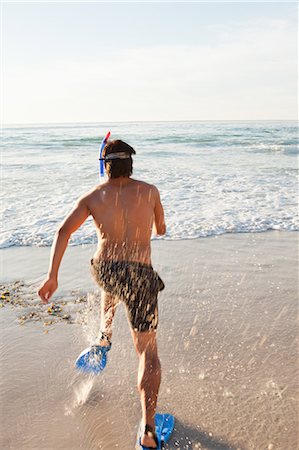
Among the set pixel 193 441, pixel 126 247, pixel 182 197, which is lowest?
pixel 193 441

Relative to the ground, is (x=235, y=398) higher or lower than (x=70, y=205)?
lower

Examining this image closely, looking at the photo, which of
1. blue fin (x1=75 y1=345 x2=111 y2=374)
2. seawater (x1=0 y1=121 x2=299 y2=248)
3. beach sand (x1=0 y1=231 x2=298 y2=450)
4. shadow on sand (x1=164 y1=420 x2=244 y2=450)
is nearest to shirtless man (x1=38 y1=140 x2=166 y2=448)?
shadow on sand (x1=164 y1=420 x2=244 y2=450)

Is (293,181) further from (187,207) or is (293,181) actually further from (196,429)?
(196,429)

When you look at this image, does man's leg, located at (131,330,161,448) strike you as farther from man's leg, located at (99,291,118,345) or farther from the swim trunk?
man's leg, located at (99,291,118,345)

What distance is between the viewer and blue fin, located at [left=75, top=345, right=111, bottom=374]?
324 cm

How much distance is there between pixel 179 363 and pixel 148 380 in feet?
3.46

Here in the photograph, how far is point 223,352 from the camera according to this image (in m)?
3.59

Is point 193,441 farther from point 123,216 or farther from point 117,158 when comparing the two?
point 117,158

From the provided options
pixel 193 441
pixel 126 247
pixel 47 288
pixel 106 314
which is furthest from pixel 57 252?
pixel 193 441

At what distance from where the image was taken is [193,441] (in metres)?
2.63

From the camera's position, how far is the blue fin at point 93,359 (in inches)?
127

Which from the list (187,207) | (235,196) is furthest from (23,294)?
(235,196)

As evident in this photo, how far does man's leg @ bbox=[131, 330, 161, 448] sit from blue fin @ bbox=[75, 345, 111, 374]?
0.79 meters

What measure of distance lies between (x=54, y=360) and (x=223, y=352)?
1.41 meters
